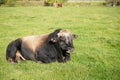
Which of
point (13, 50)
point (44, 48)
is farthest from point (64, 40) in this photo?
point (13, 50)

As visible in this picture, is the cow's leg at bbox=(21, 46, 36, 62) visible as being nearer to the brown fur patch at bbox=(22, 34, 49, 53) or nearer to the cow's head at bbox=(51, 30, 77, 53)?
the brown fur patch at bbox=(22, 34, 49, 53)

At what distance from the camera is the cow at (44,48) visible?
6.49 metres

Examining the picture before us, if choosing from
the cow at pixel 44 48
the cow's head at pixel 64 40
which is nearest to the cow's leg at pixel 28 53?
the cow at pixel 44 48

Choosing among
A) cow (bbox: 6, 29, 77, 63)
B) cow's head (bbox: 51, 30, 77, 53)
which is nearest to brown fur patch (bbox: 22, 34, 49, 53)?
cow (bbox: 6, 29, 77, 63)

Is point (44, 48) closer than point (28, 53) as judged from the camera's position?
Yes

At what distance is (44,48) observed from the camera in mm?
6750

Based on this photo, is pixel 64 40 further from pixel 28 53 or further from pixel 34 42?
pixel 28 53

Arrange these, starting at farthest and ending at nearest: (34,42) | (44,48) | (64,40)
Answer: (34,42) < (44,48) < (64,40)

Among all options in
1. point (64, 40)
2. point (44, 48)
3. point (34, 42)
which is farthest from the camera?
point (34, 42)

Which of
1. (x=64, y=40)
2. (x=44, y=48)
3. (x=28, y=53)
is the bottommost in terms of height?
(x=28, y=53)

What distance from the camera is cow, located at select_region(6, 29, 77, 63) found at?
21.3 feet

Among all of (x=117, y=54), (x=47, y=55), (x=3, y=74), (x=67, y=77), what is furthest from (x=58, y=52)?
(x=117, y=54)

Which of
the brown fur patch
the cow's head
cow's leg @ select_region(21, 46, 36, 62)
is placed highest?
the cow's head

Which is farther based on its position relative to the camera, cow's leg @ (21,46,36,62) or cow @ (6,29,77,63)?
cow's leg @ (21,46,36,62)
